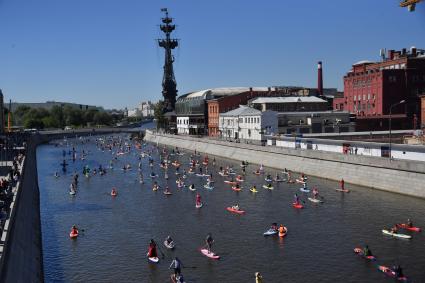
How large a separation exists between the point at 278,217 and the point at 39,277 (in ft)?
75.9

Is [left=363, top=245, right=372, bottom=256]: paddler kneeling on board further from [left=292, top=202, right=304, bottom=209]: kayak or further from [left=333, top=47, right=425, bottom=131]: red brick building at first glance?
[left=333, top=47, right=425, bottom=131]: red brick building

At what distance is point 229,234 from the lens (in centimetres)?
4166

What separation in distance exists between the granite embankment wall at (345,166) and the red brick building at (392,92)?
28.6 metres

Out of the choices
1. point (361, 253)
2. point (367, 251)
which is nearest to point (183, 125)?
point (361, 253)

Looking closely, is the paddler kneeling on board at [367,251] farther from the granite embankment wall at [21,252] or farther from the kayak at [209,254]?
the granite embankment wall at [21,252]

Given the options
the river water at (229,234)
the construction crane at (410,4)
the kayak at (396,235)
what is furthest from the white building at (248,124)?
the kayak at (396,235)

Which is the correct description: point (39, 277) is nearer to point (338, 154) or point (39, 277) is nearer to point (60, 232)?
point (60, 232)

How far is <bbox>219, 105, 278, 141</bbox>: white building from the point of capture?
104562 millimetres

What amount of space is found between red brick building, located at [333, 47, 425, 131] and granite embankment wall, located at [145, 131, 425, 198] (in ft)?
93.7

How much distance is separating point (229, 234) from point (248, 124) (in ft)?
237

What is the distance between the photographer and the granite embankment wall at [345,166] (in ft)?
173

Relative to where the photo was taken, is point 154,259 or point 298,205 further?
point 298,205

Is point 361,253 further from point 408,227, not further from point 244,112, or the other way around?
point 244,112

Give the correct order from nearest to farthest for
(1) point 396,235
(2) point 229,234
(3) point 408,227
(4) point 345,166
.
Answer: (1) point 396,235, (3) point 408,227, (2) point 229,234, (4) point 345,166
